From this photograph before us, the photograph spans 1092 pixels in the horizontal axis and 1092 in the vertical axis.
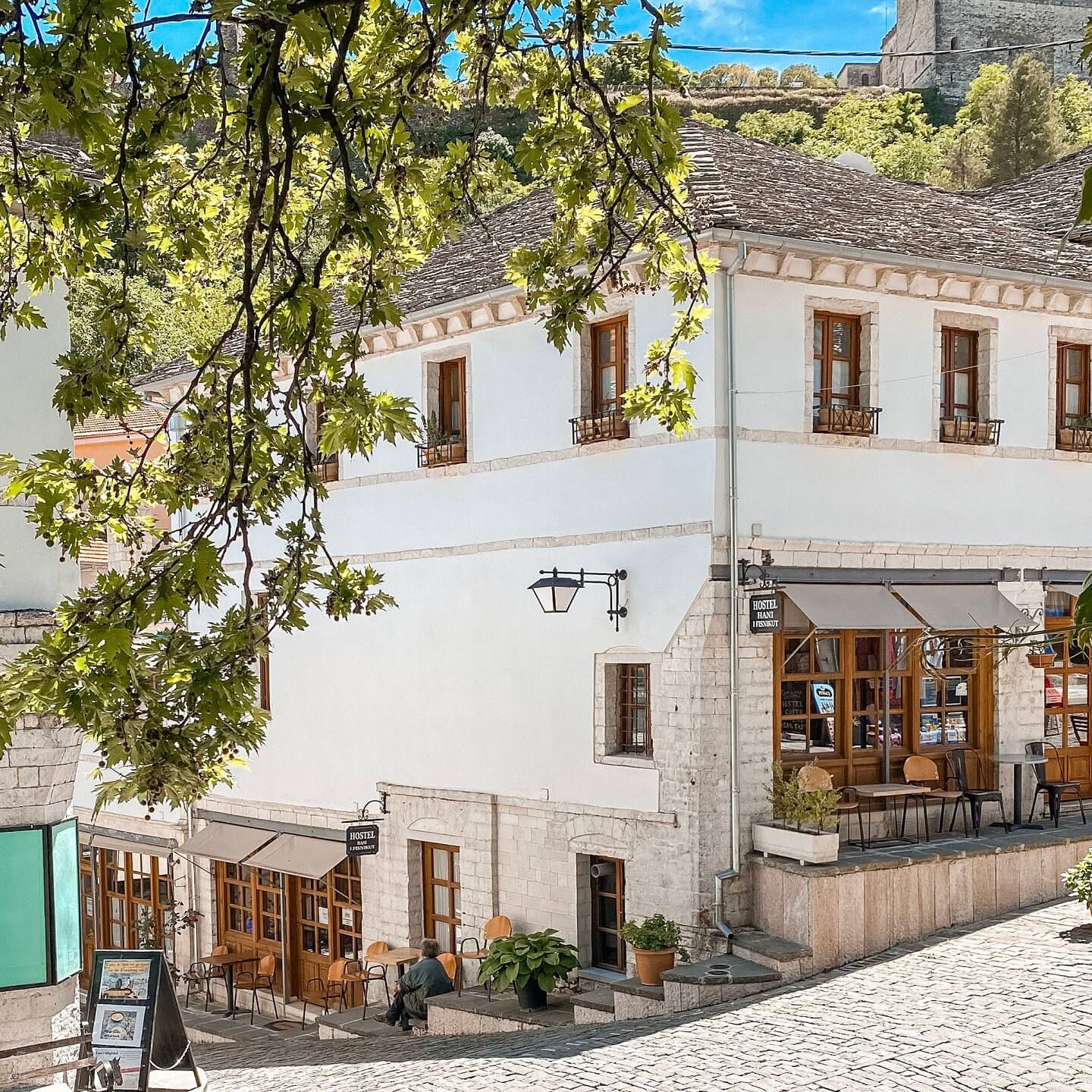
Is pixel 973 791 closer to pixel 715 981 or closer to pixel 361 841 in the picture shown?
pixel 715 981

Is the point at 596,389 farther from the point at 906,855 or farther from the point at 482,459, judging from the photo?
the point at 906,855

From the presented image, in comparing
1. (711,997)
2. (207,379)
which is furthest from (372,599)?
(711,997)

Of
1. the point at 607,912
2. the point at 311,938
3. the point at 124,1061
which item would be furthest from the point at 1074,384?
the point at 124,1061

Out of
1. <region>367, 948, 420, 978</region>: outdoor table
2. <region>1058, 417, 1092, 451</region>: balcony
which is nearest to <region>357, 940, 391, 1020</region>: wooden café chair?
<region>367, 948, 420, 978</region>: outdoor table

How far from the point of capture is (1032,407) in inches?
670

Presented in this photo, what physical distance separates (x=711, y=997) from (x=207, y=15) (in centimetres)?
1109

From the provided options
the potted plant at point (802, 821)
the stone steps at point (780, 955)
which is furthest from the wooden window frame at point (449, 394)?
the stone steps at point (780, 955)

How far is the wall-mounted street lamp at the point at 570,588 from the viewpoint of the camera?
1559cm

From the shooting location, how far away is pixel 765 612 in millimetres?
14500

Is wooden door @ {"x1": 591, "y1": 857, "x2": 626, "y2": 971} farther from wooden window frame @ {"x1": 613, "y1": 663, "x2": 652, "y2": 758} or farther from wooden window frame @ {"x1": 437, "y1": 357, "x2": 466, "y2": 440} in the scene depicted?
wooden window frame @ {"x1": 437, "y1": 357, "x2": 466, "y2": 440}

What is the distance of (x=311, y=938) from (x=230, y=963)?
1090 millimetres

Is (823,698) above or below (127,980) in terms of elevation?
above

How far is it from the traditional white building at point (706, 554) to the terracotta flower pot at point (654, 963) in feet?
1.42

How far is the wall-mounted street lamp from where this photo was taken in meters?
15.6
